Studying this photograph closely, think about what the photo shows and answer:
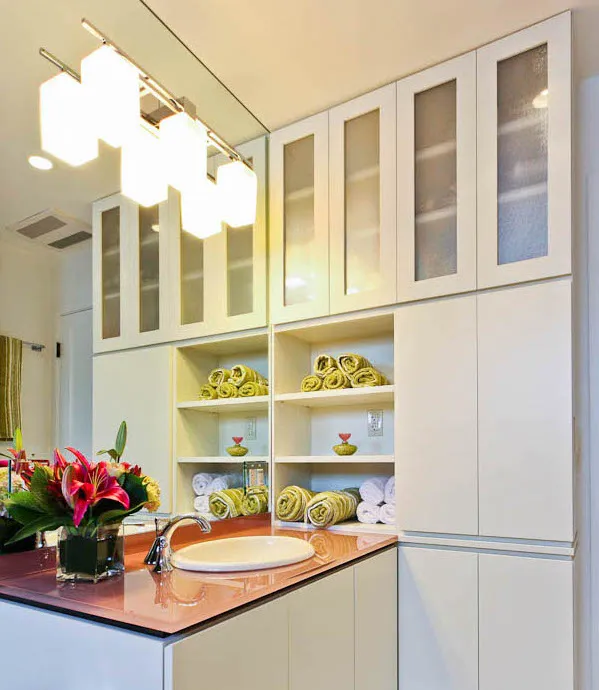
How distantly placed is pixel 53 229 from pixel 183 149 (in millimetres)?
541

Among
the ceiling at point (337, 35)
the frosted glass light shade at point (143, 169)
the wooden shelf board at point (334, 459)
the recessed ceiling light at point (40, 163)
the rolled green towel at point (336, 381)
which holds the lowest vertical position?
the wooden shelf board at point (334, 459)

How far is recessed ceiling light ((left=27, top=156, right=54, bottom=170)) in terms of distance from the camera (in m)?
1.45

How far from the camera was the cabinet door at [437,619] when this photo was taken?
1718 mm

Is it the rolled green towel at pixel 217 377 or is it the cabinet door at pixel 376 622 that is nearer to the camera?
the cabinet door at pixel 376 622

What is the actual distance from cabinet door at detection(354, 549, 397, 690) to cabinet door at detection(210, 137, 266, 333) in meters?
0.92

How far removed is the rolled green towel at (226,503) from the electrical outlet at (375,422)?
0.52 meters

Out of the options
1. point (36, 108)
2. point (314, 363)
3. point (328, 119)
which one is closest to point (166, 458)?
point (314, 363)

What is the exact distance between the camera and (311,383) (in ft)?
6.96

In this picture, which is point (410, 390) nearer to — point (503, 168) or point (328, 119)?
point (503, 168)

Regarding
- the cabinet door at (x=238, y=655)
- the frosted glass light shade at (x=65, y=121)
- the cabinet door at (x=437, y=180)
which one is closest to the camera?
the cabinet door at (x=238, y=655)

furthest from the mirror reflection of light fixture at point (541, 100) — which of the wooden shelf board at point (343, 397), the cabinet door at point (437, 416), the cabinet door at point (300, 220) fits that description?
the wooden shelf board at point (343, 397)

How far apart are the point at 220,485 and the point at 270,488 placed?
0.24m

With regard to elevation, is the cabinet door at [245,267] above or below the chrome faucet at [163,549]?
above

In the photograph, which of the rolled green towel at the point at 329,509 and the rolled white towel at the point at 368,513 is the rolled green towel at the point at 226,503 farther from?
the rolled white towel at the point at 368,513
